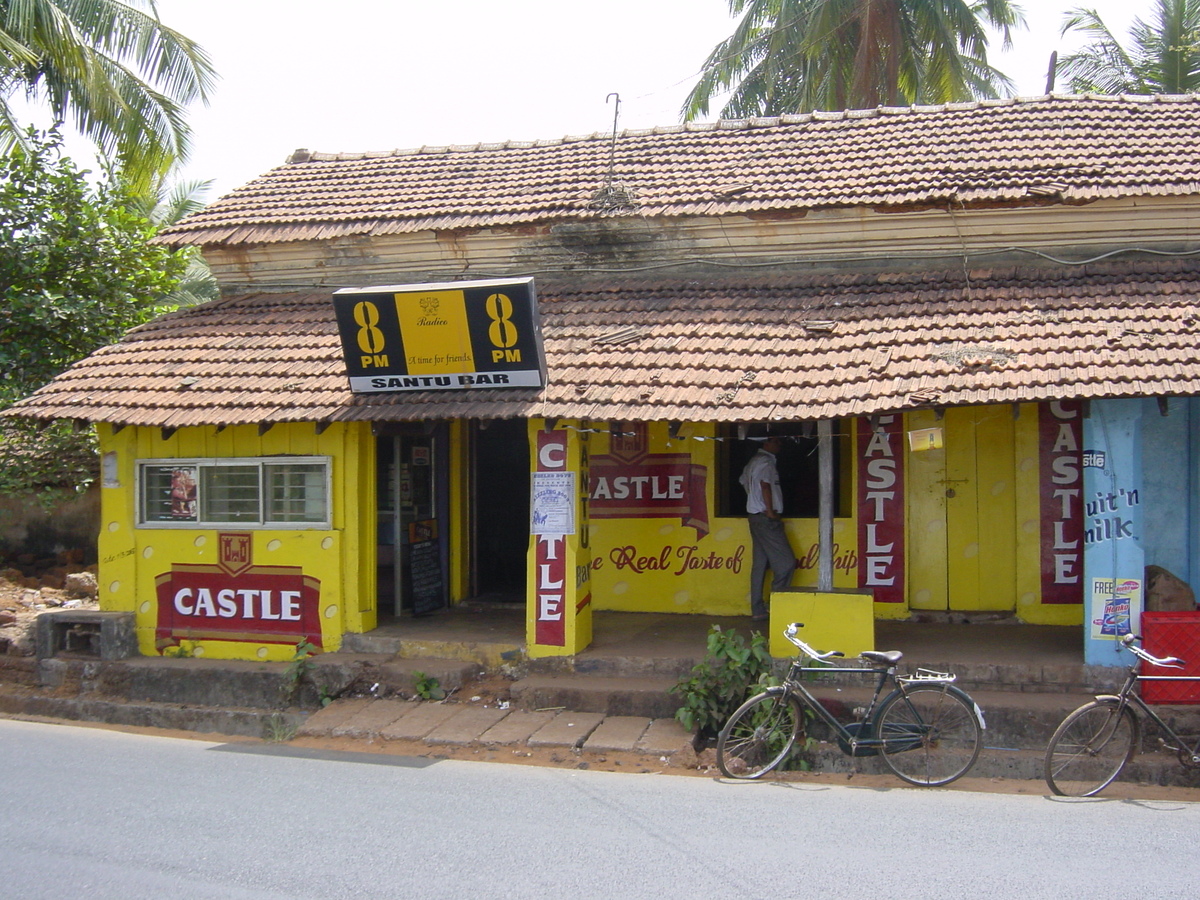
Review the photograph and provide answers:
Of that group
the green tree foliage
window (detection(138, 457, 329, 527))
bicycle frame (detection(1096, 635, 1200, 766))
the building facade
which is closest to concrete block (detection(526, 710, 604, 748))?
the building facade

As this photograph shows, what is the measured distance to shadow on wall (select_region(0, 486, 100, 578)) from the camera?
1398 centimetres

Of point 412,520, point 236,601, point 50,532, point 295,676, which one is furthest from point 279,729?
point 50,532

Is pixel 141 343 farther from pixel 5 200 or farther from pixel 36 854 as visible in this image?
pixel 36 854

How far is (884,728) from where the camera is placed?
21.3ft

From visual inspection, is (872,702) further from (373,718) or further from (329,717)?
(329,717)

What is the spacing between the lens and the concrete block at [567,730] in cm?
723

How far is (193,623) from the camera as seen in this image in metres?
9.45

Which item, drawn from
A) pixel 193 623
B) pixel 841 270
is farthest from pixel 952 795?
pixel 193 623

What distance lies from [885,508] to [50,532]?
470 inches

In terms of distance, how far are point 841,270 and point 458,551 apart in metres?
5.22

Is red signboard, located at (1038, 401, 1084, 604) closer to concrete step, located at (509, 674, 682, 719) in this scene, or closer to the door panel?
the door panel

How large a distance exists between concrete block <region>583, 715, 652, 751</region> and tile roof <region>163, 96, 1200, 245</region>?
4.96 meters

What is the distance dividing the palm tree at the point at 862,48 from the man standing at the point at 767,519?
12192 millimetres

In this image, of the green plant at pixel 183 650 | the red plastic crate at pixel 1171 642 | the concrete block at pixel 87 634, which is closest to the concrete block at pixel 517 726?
the green plant at pixel 183 650
